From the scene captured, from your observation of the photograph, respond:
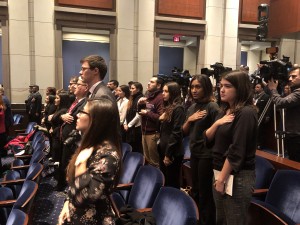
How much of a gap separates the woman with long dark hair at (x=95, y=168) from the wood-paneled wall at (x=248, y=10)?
28.3 ft

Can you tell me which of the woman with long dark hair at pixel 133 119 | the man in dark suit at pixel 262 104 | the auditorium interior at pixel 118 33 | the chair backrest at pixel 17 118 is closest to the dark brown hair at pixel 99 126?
the woman with long dark hair at pixel 133 119

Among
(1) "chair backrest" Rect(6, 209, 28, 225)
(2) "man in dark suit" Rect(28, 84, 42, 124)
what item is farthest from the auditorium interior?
(1) "chair backrest" Rect(6, 209, 28, 225)

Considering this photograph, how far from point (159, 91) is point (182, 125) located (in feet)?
3.16

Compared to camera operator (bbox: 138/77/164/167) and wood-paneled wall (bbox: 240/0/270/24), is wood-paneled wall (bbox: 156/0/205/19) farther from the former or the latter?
camera operator (bbox: 138/77/164/167)

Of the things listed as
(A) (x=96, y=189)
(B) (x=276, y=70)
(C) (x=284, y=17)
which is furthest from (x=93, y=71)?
(C) (x=284, y=17)

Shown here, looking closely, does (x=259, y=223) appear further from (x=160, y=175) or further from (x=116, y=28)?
(x=116, y=28)

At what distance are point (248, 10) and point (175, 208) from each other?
8.65 m

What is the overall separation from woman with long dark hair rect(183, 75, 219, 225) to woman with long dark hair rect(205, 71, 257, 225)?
0.47 meters

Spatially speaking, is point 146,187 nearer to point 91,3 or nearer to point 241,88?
point 241,88

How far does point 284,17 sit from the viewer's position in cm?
835

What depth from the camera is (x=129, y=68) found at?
8.28m

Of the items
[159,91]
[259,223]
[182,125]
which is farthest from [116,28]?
[259,223]

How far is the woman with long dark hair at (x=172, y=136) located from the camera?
9.70ft

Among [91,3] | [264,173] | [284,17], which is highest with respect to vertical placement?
[91,3]
